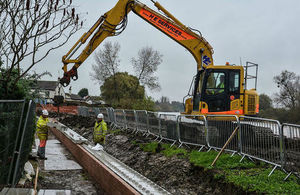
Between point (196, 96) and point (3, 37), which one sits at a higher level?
point (3, 37)

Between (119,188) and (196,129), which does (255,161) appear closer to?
(196,129)

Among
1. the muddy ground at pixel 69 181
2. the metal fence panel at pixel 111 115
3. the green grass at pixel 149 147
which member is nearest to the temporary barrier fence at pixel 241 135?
the green grass at pixel 149 147

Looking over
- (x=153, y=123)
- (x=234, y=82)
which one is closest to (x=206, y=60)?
(x=234, y=82)

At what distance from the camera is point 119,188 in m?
6.21

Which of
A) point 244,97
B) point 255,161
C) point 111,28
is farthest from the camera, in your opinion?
point 111,28

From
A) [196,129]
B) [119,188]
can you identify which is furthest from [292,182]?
[196,129]

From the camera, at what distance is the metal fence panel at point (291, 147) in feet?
18.9

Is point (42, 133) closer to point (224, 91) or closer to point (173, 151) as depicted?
point (173, 151)

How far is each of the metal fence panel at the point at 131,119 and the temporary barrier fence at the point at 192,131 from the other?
205 inches

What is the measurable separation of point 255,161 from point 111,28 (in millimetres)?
8371

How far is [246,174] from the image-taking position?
642 cm

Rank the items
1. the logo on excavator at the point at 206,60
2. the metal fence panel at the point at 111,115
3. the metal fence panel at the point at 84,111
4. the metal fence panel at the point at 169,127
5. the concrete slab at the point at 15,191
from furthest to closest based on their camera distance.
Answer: the metal fence panel at the point at 84,111 → the metal fence panel at the point at 111,115 → the logo on excavator at the point at 206,60 → the metal fence panel at the point at 169,127 → the concrete slab at the point at 15,191

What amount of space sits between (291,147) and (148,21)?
9.13 meters

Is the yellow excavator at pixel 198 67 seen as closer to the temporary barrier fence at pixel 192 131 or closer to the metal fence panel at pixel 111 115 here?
the temporary barrier fence at pixel 192 131
